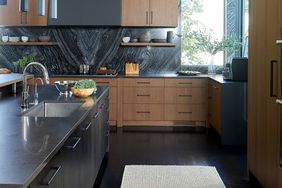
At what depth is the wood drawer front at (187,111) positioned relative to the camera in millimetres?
6809

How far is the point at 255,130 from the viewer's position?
384cm

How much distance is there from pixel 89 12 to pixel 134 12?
0.75 meters

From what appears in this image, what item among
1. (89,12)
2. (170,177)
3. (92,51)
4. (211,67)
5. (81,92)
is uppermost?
(89,12)

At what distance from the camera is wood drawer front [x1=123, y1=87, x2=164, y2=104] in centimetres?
680

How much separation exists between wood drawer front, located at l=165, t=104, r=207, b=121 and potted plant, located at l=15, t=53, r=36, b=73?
241cm

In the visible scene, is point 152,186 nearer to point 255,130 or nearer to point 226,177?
point 226,177

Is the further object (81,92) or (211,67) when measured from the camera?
(211,67)

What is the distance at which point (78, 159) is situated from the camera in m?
2.62

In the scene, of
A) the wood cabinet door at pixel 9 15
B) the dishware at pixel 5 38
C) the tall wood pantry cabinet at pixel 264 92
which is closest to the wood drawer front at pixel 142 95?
the wood cabinet door at pixel 9 15

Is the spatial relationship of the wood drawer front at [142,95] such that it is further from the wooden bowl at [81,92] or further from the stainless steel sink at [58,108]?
the stainless steel sink at [58,108]

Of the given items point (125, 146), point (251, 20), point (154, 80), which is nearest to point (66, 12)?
point (154, 80)

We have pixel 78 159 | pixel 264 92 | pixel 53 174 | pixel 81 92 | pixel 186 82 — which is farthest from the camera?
pixel 186 82

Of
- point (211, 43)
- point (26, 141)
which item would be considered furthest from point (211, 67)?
point (26, 141)

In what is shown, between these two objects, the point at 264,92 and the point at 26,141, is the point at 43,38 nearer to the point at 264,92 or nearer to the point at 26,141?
the point at 264,92
